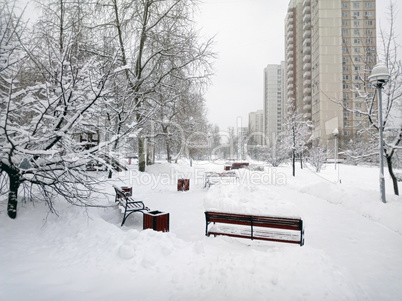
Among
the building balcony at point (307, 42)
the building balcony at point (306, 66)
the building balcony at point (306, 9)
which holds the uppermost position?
the building balcony at point (306, 9)

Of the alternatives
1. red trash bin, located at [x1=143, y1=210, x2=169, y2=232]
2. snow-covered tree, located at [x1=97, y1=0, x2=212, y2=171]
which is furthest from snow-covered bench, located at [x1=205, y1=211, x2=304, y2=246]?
snow-covered tree, located at [x1=97, y1=0, x2=212, y2=171]

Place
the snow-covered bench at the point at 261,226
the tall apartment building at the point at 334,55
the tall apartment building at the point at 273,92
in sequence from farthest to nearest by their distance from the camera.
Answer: the tall apartment building at the point at 273,92
the tall apartment building at the point at 334,55
the snow-covered bench at the point at 261,226

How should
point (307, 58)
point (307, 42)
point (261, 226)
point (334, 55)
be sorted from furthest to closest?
point (307, 58), point (307, 42), point (334, 55), point (261, 226)

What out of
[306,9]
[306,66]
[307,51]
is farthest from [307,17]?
[306,66]

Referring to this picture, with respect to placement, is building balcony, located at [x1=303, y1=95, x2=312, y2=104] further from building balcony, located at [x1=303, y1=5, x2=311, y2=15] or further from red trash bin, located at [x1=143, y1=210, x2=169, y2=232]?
red trash bin, located at [x1=143, y1=210, x2=169, y2=232]

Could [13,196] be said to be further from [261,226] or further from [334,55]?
[334,55]

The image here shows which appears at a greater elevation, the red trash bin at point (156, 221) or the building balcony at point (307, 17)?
the building balcony at point (307, 17)

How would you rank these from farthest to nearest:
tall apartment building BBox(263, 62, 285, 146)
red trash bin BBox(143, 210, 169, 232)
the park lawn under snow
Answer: tall apartment building BBox(263, 62, 285, 146) < red trash bin BBox(143, 210, 169, 232) < the park lawn under snow

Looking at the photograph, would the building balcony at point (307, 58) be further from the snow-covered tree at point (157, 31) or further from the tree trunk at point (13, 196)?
the tree trunk at point (13, 196)

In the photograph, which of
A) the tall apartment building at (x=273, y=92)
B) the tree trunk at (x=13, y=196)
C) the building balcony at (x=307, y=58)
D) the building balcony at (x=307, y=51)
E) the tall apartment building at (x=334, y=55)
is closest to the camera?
the tree trunk at (x=13, y=196)

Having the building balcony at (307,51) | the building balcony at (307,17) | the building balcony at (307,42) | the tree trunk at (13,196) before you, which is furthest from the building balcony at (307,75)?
the tree trunk at (13,196)

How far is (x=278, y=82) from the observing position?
410ft

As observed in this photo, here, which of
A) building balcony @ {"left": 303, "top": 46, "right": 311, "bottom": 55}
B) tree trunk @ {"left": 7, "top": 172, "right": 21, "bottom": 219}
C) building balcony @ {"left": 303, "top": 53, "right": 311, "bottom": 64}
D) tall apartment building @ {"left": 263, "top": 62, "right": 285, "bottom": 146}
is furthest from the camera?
tall apartment building @ {"left": 263, "top": 62, "right": 285, "bottom": 146}

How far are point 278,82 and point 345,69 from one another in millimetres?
68662
